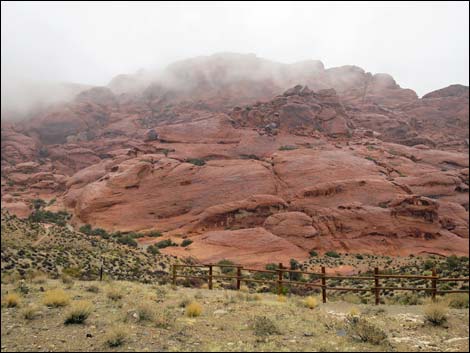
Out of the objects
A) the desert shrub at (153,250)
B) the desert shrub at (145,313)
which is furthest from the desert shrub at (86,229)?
the desert shrub at (145,313)

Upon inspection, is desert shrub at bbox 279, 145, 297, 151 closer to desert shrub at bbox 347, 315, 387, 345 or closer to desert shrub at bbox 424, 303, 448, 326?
desert shrub at bbox 424, 303, 448, 326

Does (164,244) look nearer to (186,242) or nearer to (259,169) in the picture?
(186,242)

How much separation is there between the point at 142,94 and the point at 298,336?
121 metres

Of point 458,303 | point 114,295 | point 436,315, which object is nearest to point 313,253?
point 458,303

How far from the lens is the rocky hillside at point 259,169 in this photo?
1741 inches

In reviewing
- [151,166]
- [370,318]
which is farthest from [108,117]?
[370,318]

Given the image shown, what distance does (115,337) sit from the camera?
28.7 ft

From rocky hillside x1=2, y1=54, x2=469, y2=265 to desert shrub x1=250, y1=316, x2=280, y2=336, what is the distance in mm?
25813

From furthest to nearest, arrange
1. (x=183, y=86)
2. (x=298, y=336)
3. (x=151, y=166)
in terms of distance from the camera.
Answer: (x=183, y=86) → (x=151, y=166) → (x=298, y=336)

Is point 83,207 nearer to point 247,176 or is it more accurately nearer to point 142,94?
point 247,176

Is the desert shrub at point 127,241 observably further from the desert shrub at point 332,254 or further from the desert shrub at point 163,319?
the desert shrub at point 163,319

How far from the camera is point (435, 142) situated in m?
80.8

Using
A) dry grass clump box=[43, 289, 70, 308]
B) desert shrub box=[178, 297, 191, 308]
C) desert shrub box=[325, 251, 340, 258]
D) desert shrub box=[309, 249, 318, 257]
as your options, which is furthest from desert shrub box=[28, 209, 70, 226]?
desert shrub box=[178, 297, 191, 308]

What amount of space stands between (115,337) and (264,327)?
3876 mm
